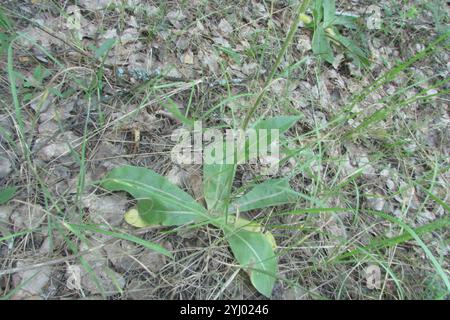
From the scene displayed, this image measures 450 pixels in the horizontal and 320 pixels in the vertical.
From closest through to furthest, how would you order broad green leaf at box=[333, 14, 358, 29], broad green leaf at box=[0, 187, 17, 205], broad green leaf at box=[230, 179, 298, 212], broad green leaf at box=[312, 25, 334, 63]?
1. broad green leaf at box=[0, 187, 17, 205]
2. broad green leaf at box=[230, 179, 298, 212]
3. broad green leaf at box=[312, 25, 334, 63]
4. broad green leaf at box=[333, 14, 358, 29]

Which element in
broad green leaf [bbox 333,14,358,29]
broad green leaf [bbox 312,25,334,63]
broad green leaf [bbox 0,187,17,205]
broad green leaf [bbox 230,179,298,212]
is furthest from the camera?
broad green leaf [bbox 333,14,358,29]

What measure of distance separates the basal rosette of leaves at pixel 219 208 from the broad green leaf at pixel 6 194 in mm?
321

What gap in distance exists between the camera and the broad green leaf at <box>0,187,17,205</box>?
1.36m

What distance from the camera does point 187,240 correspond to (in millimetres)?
1482

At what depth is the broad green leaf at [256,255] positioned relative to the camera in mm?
1384

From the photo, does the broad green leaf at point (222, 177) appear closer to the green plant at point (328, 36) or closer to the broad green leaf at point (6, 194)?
the broad green leaf at point (6, 194)

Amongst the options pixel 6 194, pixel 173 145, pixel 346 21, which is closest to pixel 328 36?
pixel 346 21

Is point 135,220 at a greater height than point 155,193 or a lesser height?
lesser

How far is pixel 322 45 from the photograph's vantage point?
225cm

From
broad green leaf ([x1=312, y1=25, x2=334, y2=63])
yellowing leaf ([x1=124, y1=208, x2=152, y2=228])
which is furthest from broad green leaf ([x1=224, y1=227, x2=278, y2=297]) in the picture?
broad green leaf ([x1=312, y1=25, x2=334, y2=63])

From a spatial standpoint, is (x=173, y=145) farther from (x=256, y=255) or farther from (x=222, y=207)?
(x=256, y=255)

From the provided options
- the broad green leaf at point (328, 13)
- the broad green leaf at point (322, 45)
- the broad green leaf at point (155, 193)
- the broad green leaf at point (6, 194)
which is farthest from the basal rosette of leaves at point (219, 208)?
the broad green leaf at point (328, 13)

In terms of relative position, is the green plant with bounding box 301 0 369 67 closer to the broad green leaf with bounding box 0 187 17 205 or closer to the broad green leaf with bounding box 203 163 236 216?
the broad green leaf with bounding box 203 163 236 216

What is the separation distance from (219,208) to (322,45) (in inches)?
50.6
